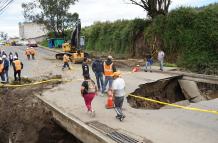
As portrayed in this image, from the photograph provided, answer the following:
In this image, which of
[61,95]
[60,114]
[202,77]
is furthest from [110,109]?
[202,77]

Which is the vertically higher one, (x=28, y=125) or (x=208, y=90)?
(x=208, y=90)

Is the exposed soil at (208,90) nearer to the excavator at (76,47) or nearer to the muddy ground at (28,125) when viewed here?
the muddy ground at (28,125)

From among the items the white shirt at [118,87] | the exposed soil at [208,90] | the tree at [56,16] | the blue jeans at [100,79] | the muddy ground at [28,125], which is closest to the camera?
the white shirt at [118,87]

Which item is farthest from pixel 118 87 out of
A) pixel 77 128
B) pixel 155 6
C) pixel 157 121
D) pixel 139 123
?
pixel 155 6

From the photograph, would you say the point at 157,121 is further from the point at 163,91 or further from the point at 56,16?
the point at 56,16

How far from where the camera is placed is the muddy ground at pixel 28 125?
15641 mm

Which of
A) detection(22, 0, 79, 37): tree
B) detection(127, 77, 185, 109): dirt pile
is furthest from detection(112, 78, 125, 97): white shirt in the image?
detection(22, 0, 79, 37): tree

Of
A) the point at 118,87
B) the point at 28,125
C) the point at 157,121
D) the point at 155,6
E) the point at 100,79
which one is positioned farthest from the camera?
the point at 155,6

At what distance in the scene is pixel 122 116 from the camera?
13523mm

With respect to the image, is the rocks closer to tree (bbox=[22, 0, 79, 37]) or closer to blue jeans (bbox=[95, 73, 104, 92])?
blue jeans (bbox=[95, 73, 104, 92])

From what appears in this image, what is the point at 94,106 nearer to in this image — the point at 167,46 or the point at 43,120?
the point at 43,120

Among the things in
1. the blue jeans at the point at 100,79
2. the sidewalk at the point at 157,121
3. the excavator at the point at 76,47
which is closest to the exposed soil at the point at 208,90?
the sidewalk at the point at 157,121

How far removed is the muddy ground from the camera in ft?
51.3

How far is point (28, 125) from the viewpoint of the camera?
16.3m
